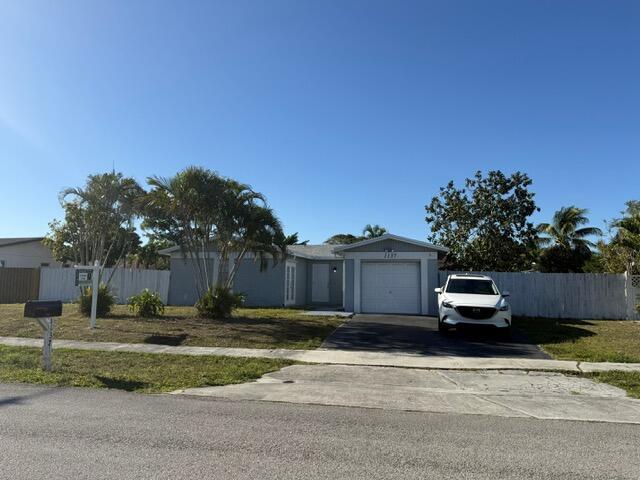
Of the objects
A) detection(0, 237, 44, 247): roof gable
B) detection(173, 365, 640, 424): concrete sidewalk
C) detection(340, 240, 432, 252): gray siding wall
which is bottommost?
detection(173, 365, 640, 424): concrete sidewalk

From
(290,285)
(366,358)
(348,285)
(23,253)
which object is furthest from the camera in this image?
A: (23,253)

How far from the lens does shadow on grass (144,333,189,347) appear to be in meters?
12.2

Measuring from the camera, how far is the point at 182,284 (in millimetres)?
24219

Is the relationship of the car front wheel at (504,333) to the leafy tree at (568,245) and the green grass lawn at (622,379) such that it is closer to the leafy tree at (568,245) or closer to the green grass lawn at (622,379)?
the green grass lawn at (622,379)

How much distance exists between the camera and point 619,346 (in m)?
12.1

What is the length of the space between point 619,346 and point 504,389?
5962 mm

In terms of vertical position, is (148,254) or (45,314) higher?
(148,254)

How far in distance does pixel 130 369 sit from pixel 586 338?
463 inches

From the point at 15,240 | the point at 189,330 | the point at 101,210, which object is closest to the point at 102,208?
the point at 101,210

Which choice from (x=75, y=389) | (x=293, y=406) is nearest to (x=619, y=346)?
(x=293, y=406)

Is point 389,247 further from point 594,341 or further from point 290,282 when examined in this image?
point 594,341

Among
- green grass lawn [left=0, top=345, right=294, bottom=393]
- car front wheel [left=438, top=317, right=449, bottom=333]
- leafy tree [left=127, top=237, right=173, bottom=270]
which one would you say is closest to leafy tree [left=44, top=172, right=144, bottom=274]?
green grass lawn [left=0, top=345, right=294, bottom=393]

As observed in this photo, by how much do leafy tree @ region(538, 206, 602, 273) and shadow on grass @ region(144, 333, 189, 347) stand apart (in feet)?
99.6

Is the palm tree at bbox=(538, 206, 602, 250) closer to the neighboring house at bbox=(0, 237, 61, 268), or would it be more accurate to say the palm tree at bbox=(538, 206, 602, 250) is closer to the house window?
the house window
